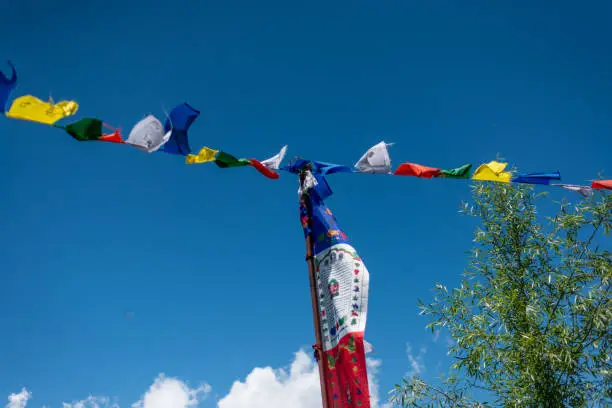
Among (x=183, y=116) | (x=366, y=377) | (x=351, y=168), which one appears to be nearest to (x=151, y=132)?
(x=183, y=116)

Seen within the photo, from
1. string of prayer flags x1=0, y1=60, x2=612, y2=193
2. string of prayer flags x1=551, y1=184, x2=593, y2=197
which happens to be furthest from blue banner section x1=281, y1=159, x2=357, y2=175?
string of prayer flags x1=551, y1=184, x2=593, y2=197

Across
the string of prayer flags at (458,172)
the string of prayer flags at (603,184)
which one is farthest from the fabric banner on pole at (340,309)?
the string of prayer flags at (603,184)

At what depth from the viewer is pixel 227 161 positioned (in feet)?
16.4

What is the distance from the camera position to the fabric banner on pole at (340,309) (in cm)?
429

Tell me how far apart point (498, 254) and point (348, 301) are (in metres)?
4.08

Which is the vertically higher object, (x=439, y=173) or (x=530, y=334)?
(x=439, y=173)

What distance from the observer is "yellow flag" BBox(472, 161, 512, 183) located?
5.59 m

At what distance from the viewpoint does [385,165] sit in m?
5.38

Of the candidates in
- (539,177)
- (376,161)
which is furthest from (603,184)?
(376,161)

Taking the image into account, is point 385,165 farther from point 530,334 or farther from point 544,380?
point 544,380

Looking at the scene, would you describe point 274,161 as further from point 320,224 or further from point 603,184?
point 603,184

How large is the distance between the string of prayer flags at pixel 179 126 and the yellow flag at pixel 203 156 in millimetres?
198

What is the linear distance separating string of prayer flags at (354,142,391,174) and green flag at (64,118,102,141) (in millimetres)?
2428

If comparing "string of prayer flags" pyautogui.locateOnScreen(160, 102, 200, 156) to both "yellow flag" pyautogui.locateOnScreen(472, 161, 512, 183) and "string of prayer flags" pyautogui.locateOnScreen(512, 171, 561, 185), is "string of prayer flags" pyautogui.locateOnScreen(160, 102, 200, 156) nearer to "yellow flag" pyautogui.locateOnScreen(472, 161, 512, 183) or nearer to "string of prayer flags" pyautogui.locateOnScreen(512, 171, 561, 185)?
→ "yellow flag" pyautogui.locateOnScreen(472, 161, 512, 183)
